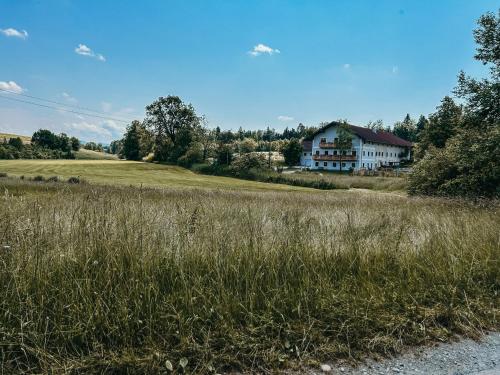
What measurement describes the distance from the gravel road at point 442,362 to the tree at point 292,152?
300ft

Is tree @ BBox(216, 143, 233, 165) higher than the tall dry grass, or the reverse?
tree @ BBox(216, 143, 233, 165)

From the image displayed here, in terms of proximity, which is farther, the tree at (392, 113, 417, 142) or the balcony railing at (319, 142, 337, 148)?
the tree at (392, 113, 417, 142)

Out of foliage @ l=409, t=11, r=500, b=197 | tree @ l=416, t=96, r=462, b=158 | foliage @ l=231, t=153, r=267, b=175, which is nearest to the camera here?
foliage @ l=409, t=11, r=500, b=197

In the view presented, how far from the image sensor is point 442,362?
3068 millimetres

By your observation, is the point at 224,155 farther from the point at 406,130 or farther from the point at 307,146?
the point at 406,130

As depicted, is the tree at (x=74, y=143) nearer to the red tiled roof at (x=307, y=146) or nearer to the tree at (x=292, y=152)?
the tree at (x=292, y=152)

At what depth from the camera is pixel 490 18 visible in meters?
16.3

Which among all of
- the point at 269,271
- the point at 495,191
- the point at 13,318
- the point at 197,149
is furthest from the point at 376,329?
the point at 197,149

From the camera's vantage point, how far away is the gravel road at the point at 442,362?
115 inches

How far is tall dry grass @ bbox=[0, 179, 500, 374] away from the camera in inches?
115

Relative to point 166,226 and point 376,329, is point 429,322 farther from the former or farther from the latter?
point 166,226

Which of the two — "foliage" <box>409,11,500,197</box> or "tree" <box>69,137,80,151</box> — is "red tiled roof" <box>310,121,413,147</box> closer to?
"foliage" <box>409,11,500,197</box>

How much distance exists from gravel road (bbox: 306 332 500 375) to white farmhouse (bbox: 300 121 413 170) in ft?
253

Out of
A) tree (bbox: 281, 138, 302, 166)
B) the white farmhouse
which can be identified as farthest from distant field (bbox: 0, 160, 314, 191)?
the white farmhouse
